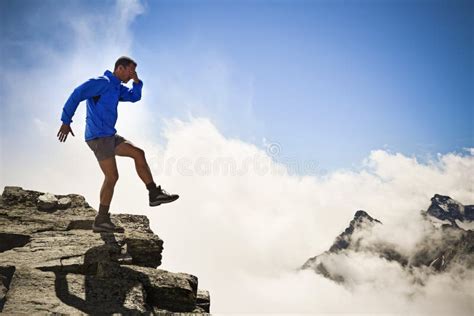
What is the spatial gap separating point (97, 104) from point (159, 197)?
2.35 meters

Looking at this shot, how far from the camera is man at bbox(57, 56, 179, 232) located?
6152 mm

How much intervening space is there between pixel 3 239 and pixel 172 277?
378 cm

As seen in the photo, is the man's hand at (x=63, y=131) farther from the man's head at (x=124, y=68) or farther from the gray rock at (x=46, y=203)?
the gray rock at (x=46, y=203)

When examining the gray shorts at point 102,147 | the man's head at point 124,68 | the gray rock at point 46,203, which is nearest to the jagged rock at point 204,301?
the gray shorts at point 102,147

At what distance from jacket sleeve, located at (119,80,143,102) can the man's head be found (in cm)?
28

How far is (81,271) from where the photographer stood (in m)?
4.86

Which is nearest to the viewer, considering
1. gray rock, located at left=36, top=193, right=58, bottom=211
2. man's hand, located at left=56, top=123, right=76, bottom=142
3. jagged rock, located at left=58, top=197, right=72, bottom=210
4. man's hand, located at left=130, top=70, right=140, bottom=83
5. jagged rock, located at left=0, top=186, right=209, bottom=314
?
jagged rock, located at left=0, top=186, right=209, bottom=314

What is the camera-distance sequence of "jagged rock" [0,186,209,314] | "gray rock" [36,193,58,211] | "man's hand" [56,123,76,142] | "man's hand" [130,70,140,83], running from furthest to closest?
"gray rock" [36,193,58,211] < "man's hand" [130,70,140,83] < "man's hand" [56,123,76,142] < "jagged rock" [0,186,209,314]

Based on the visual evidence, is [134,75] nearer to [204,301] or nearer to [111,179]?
[111,179]

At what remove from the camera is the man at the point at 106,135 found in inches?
242

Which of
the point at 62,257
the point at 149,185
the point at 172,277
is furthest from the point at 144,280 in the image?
the point at 149,185

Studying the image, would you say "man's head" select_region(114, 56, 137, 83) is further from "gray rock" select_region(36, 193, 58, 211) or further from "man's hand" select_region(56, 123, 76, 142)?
"gray rock" select_region(36, 193, 58, 211)

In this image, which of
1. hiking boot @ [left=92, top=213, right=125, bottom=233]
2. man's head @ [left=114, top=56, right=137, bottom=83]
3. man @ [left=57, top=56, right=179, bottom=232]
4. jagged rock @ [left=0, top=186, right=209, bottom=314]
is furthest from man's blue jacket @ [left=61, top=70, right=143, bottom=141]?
jagged rock @ [left=0, top=186, right=209, bottom=314]

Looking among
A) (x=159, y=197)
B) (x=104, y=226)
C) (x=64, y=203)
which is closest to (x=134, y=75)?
(x=159, y=197)
